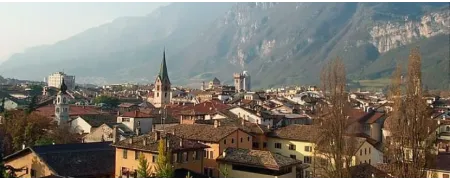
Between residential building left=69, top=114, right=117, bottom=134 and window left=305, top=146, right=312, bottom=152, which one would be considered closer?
window left=305, top=146, right=312, bottom=152

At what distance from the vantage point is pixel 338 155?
36.9 meters

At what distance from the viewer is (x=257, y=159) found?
3900 cm

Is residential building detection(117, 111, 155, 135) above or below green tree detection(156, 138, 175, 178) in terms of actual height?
above

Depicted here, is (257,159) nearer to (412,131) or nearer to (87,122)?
(412,131)

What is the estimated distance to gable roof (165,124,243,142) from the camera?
4541 centimetres

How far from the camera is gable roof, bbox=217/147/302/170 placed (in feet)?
125

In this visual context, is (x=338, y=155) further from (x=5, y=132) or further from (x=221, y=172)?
(x=5, y=132)

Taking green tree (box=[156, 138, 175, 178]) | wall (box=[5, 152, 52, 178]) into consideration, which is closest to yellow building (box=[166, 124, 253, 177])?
green tree (box=[156, 138, 175, 178])

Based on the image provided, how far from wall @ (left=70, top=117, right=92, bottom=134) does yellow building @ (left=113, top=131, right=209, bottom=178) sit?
24187mm

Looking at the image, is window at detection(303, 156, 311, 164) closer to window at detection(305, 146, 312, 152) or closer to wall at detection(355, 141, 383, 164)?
window at detection(305, 146, 312, 152)

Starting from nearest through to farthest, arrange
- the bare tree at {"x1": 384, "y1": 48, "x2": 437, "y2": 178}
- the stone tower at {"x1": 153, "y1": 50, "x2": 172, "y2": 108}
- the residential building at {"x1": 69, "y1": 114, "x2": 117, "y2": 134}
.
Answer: the bare tree at {"x1": 384, "y1": 48, "x2": 437, "y2": 178}, the residential building at {"x1": 69, "y1": 114, "x2": 117, "y2": 134}, the stone tower at {"x1": 153, "y1": 50, "x2": 172, "y2": 108}

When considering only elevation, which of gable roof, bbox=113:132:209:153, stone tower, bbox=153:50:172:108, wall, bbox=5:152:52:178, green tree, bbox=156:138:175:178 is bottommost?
wall, bbox=5:152:52:178

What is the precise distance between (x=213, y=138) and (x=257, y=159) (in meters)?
7.00

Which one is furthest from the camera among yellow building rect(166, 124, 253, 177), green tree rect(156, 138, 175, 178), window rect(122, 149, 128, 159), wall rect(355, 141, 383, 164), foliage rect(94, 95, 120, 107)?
foliage rect(94, 95, 120, 107)
